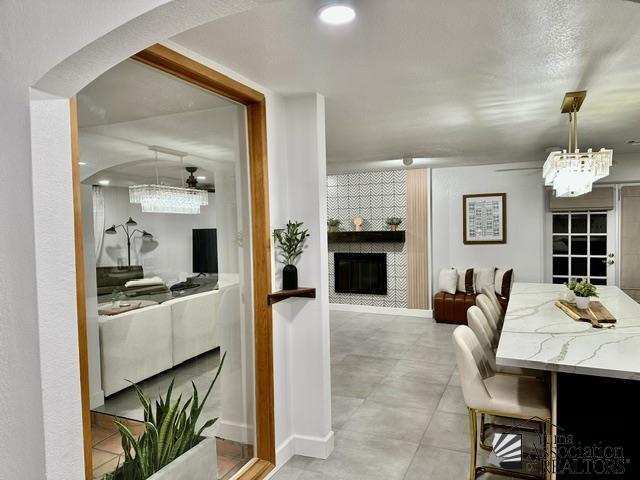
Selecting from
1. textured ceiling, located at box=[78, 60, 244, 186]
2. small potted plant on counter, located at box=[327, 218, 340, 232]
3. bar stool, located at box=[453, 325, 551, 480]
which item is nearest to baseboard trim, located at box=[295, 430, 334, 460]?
bar stool, located at box=[453, 325, 551, 480]

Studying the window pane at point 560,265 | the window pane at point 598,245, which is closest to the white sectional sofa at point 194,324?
the window pane at point 560,265

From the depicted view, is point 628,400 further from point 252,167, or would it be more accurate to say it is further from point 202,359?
point 252,167

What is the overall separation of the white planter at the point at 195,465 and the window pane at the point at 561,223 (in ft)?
19.0

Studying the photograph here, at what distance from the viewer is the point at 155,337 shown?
1.91 m

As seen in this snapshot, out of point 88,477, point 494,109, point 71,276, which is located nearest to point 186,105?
point 71,276

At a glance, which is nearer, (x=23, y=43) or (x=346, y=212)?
(x=23, y=43)

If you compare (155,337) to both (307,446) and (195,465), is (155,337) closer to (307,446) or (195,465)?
(195,465)

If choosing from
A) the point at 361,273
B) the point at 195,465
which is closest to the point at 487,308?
the point at 195,465

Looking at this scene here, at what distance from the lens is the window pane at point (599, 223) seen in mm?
5922

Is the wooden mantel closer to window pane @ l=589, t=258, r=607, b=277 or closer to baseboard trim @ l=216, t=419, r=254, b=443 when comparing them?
window pane @ l=589, t=258, r=607, b=277

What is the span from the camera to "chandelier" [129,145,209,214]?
186 centimetres

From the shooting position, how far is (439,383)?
4066mm

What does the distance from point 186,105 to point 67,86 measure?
99 cm

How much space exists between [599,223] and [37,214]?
6.71 meters
